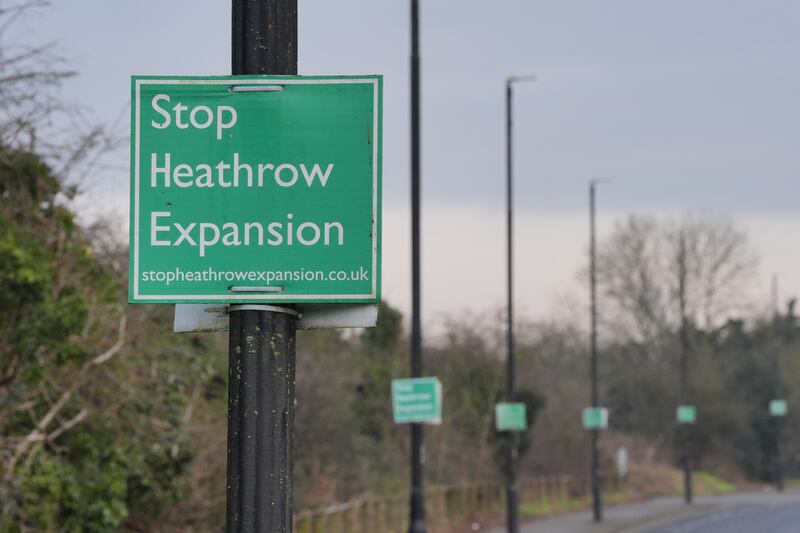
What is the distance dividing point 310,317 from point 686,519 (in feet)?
126

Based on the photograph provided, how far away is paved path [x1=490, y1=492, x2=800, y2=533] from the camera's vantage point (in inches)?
1422

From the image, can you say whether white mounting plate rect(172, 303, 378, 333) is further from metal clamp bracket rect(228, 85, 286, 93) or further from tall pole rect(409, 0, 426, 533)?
tall pole rect(409, 0, 426, 533)

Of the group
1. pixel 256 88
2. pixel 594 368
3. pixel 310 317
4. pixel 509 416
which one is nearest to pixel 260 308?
pixel 310 317

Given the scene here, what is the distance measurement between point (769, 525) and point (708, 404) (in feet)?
101

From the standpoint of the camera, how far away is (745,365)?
73.2 meters

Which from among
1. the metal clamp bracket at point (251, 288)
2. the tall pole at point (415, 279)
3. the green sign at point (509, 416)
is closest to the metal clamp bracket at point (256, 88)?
the metal clamp bracket at point (251, 288)

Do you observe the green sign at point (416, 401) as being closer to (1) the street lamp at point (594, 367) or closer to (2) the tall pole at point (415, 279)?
(2) the tall pole at point (415, 279)

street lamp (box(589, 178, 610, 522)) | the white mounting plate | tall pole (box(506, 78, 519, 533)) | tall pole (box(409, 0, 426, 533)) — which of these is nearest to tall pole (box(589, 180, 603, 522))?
street lamp (box(589, 178, 610, 522))

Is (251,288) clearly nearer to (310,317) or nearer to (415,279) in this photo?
(310,317)

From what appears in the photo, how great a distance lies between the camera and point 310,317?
5285 mm

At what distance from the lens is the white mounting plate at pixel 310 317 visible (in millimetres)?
5207

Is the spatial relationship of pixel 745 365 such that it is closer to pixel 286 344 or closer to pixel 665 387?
pixel 665 387

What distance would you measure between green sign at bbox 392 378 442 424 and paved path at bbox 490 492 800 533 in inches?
542

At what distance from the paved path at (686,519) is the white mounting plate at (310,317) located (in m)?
28.6
